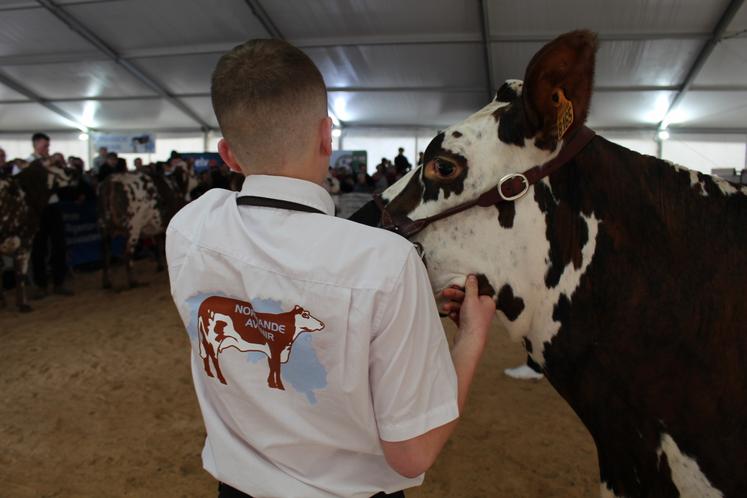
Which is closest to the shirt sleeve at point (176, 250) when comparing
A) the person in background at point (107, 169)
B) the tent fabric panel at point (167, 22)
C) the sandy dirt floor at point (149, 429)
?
the sandy dirt floor at point (149, 429)

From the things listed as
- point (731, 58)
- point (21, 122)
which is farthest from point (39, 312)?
point (21, 122)

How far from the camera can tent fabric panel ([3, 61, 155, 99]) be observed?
1580 cm

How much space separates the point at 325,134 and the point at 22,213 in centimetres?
738

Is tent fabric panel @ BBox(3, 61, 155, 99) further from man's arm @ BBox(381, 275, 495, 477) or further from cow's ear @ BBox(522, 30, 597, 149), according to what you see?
man's arm @ BBox(381, 275, 495, 477)

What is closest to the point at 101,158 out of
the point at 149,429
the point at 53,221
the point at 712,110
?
the point at 53,221

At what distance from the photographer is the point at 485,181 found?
4.57 feet

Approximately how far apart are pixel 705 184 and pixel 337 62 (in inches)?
561

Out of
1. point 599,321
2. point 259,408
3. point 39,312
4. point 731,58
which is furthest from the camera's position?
point 731,58

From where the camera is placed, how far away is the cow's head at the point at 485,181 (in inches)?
52.3

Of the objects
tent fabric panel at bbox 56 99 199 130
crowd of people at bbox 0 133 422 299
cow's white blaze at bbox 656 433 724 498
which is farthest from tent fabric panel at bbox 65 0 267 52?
cow's white blaze at bbox 656 433 724 498

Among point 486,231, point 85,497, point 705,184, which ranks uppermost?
point 705,184

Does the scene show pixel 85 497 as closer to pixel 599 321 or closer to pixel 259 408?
pixel 259 408

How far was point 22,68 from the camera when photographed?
16.3 m

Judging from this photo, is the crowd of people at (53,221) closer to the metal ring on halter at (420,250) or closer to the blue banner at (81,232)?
the blue banner at (81,232)
